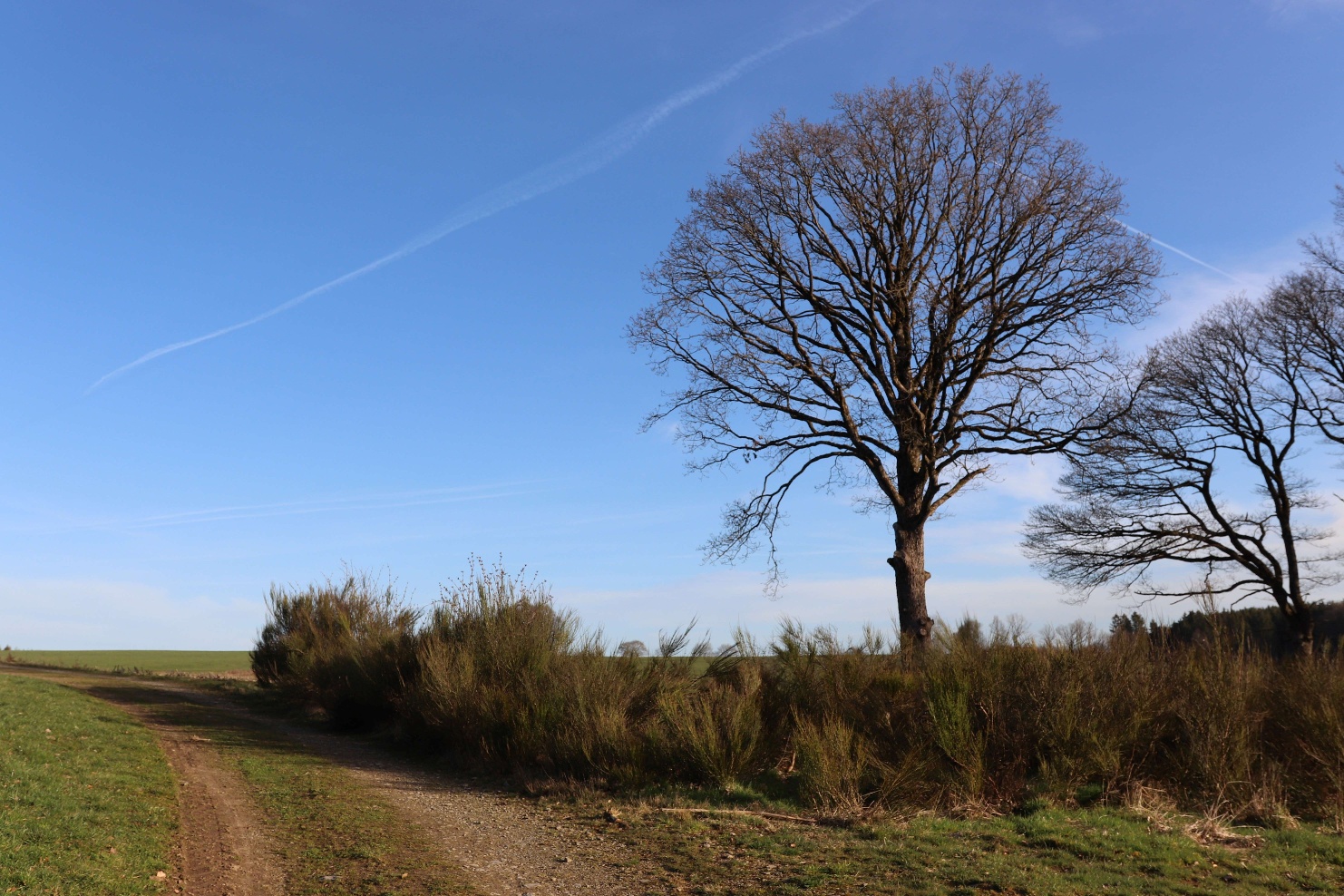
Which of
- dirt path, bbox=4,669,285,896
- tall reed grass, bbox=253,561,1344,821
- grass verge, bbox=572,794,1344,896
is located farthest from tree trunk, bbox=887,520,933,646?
dirt path, bbox=4,669,285,896

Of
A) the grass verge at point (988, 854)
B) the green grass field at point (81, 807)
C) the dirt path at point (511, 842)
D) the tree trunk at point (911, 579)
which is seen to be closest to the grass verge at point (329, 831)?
the dirt path at point (511, 842)

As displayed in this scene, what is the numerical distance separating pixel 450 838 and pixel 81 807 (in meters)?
3.79

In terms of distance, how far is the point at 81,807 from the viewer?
9047 millimetres

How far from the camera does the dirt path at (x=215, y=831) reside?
7312mm

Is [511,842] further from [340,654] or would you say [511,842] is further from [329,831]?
[340,654]

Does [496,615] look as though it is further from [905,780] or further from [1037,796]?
[1037,796]

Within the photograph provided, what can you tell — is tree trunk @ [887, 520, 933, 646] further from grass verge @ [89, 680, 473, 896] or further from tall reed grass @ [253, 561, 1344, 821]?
grass verge @ [89, 680, 473, 896]

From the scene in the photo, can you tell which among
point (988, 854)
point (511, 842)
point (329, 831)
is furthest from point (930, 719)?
point (329, 831)

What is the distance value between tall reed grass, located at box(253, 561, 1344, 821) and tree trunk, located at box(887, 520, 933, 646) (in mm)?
5482

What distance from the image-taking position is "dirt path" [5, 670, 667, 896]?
7.27m

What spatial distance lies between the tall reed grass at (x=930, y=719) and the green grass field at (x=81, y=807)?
13.3 ft

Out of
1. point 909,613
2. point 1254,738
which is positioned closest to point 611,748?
point 1254,738

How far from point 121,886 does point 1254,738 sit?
11.3m

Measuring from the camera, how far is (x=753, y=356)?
66.2ft
